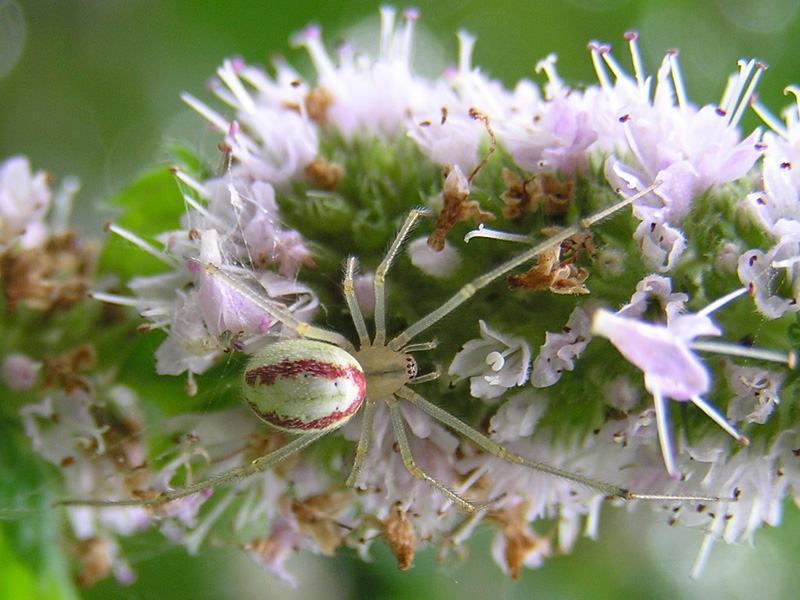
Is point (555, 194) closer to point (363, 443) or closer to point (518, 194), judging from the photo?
point (518, 194)

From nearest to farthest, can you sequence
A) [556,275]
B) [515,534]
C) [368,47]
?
[556,275] → [515,534] → [368,47]

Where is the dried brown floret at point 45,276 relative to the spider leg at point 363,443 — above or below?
above

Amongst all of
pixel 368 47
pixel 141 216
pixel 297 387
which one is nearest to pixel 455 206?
pixel 297 387

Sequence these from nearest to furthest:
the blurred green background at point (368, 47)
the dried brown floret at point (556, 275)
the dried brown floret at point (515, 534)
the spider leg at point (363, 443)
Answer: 1. the dried brown floret at point (556, 275)
2. the spider leg at point (363, 443)
3. the dried brown floret at point (515, 534)
4. the blurred green background at point (368, 47)

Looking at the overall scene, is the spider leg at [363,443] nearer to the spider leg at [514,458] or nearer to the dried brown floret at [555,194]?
the spider leg at [514,458]

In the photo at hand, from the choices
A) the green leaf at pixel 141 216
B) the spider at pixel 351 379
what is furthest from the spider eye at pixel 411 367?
the green leaf at pixel 141 216

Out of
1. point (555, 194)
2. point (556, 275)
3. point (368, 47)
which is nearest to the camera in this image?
point (556, 275)

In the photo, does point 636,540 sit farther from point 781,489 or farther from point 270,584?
point 781,489

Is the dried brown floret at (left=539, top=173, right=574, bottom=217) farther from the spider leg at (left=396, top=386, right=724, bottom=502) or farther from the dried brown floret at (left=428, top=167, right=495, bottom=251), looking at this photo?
the spider leg at (left=396, top=386, right=724, bottom=502)
